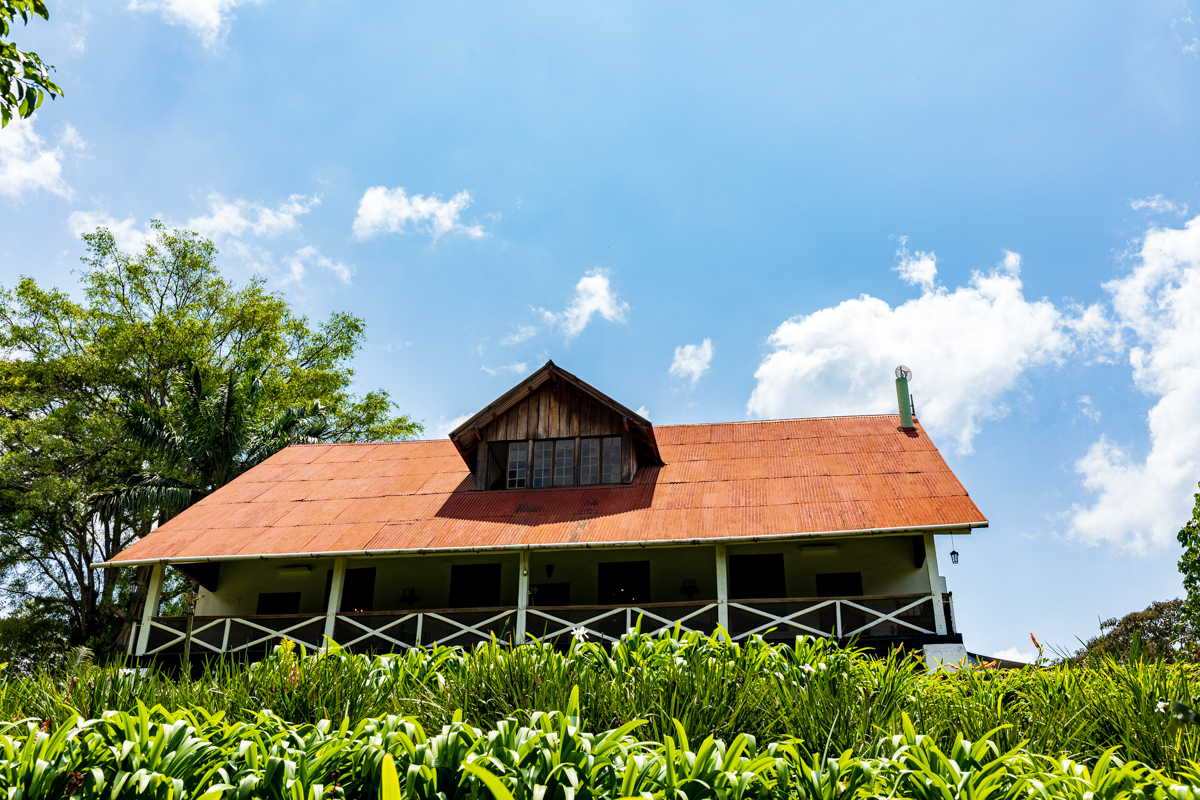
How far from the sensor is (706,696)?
6.72 m

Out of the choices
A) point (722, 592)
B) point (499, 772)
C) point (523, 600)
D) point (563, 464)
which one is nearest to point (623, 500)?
point (563, 464)

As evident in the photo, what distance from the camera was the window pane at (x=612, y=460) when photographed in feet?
58.1

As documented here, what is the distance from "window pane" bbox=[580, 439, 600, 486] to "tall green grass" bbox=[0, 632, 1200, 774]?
988 cm

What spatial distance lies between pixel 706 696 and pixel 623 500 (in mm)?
9886

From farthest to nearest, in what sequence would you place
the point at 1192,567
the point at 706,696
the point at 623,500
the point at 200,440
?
the point at 200,440 → the point at 623,500 → the point at 1192,567 → the point at 706,696

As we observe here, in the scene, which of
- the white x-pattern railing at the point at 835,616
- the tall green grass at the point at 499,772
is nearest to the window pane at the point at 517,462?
the white x-pattern railing at the point at 835,616

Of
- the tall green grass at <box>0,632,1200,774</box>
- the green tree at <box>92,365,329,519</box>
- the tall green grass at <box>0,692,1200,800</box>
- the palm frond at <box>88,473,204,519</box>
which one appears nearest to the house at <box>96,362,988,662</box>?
the tall green grass at <box>0,632,1200,774</box>

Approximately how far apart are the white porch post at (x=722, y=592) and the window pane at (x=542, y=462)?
4.77 m

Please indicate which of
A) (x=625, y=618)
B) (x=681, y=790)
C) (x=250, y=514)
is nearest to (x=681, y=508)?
(x=625, y=618)

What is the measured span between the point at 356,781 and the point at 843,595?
1245 cm

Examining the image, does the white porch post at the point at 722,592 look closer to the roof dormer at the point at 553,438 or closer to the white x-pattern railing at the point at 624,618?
the white x-pattern railing at the point at 624,618

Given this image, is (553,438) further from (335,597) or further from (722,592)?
(722,592)

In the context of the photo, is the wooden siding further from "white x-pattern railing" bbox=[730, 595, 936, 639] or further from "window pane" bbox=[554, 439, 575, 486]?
"white x-pattern railing" bbox=[730, 595, 936, 639]

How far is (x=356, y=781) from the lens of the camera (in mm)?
5094
